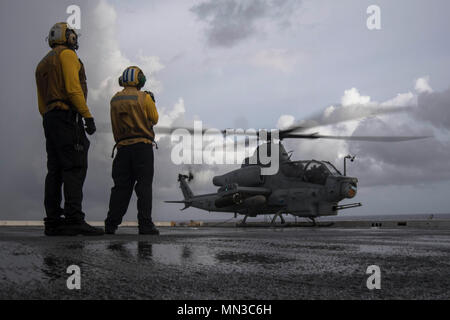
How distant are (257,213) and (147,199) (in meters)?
11.7

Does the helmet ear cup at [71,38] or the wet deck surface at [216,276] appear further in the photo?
the helmet ear cup at [71,38]

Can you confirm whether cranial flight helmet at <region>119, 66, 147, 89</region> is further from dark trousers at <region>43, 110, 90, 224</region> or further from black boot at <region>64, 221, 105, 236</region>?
black boot at <region>64, 221, 105, 236</region>

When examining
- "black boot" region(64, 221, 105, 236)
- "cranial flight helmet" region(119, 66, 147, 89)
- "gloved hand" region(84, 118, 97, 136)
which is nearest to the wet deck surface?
"black boot" region(64, 221, 105, 236)

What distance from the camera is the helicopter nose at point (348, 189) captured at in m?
13.3

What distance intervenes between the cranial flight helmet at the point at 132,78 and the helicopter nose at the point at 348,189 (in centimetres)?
939

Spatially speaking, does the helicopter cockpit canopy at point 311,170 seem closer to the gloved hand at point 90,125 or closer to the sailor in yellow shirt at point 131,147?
the sailor in yellow shirt at point 131,147

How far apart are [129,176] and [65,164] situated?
1.12 metres

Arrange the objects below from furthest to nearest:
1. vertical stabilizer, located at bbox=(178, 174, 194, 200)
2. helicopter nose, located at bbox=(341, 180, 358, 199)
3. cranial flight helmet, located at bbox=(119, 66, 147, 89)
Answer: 1. vertical stabilizer, located at bbox=(178, 174, 194, 200)
2. helicopter nose, located at bbox=(341, 180, 358, 199)
3. cranial flight helmet, located at bbox=(119, 66, 147, 89)

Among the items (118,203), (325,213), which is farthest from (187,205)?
(118,203)

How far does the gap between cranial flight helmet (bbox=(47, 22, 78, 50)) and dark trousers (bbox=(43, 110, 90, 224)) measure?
77 cm

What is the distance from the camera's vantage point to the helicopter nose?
1328cm

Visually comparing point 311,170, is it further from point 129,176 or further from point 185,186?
point 129,176

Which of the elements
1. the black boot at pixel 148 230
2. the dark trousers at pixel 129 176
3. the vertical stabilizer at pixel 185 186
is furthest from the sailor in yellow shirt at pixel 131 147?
the vertical stabilizer at pixel 185 186

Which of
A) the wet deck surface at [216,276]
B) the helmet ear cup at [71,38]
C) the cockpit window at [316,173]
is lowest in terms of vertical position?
the wet deck surface at [216,276]
